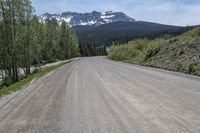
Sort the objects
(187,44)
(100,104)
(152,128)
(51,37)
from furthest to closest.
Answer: (51,37) < (187,44) < (100,104) < (152,128)

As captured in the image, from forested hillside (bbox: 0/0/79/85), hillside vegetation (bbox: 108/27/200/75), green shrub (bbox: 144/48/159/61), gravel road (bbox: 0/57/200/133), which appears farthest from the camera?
green shrub (bbox: 144/48/159/61)

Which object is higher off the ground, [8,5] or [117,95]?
[8,5]

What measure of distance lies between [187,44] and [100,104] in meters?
25.5

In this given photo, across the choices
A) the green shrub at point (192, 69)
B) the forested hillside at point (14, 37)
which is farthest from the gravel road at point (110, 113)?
the forested hillside at point (14, 37)

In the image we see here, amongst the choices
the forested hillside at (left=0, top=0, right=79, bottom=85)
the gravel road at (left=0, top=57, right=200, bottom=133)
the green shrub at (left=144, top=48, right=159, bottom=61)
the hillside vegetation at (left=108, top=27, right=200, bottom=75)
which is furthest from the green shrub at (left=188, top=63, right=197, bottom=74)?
the green shrub at (left=144, top=48, right=159, bottom=61)

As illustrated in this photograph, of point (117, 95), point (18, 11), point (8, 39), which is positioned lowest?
point (117, 95)

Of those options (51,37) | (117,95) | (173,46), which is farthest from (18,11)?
(51,37)

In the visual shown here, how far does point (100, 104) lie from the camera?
12109 mm

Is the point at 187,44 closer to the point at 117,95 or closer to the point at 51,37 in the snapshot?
the point at 117,95

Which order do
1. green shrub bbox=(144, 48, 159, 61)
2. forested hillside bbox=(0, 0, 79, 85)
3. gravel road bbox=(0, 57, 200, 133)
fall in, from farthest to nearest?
green shrub bbox=(144, 48, 159, 61), forested hillside bbox=(0, 0, 79, 85), gravel road bbox=(0, 57, 200, 133)

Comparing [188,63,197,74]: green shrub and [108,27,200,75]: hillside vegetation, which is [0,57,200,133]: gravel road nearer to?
[188,63,197,74]: green shrub

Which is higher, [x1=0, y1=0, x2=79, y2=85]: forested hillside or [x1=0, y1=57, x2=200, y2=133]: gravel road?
[x1=0, y1=0, x2=79, y2=85]: forested hillside

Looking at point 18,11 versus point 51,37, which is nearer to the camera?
point 18,11

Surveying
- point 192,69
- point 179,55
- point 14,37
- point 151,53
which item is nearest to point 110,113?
point 192,69
